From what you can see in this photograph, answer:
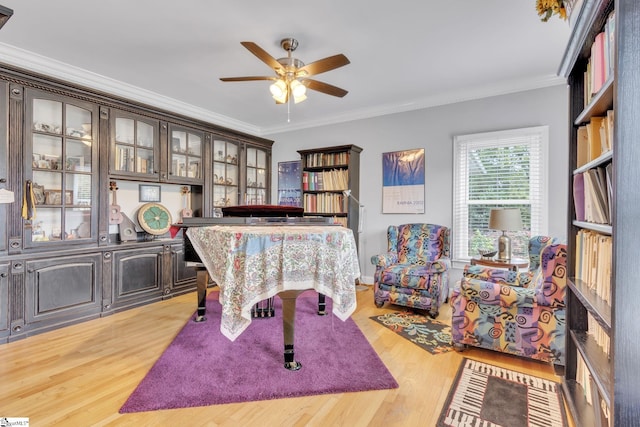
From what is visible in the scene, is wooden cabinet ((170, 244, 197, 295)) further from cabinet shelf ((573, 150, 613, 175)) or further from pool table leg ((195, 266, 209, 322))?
cabinet shelf ((573, 150, 613, 175))

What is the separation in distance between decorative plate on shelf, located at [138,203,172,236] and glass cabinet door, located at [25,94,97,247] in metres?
0.65

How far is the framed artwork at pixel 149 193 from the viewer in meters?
3.93

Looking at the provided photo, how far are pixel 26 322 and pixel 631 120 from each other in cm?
406

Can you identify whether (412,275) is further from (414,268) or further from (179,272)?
(179,272)

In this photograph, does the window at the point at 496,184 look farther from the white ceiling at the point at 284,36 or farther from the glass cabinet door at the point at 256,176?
the glass cabinet door at the point at 256,176

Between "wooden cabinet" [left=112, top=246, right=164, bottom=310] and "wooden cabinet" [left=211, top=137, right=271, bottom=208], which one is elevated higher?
"wooden cabinet" [left=211, top=137, right=271, bottom=208]

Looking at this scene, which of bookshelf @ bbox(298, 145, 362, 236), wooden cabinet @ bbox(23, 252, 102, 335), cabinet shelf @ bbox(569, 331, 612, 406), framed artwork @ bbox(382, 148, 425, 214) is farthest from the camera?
bookshelf @ bbox(298, 145, 362, 236)

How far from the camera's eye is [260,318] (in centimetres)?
311

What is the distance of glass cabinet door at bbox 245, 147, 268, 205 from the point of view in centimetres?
511

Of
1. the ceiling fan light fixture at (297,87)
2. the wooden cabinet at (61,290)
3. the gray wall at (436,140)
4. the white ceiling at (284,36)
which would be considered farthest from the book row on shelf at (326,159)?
the wooden cabinet at (61,290)

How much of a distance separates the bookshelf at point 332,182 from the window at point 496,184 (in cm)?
132

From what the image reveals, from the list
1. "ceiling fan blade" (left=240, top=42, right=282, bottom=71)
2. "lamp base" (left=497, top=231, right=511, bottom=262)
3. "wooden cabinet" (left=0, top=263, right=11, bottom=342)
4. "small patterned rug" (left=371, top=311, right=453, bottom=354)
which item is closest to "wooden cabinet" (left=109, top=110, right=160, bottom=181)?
"wooden cabinet" (left=0, top=263, right=11, bottom=342)

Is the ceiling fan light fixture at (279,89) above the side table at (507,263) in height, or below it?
above

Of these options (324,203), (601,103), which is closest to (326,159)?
(324,203)
